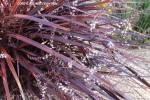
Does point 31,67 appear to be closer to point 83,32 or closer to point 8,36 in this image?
point 8,36

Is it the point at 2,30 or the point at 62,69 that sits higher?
the point at 2,30

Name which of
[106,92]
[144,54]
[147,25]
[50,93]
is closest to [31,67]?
[50,93]

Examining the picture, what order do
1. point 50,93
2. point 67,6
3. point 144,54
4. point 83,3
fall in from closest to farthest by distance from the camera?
point 50,93, point 67,6, point 83,3, point 144,54

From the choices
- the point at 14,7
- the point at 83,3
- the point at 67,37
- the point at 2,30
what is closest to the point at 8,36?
the point at 2,30

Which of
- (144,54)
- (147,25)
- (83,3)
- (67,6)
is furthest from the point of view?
(147,25)

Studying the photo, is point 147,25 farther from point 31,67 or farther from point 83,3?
point 31,67

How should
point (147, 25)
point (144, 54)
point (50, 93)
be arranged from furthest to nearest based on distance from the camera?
point (147, 25), point (144, 54), point (50, 93)

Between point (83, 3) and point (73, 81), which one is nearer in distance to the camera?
point (73, 81)

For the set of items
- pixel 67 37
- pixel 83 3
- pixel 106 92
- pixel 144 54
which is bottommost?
pixel 144 54

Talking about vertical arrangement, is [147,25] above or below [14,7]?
below
